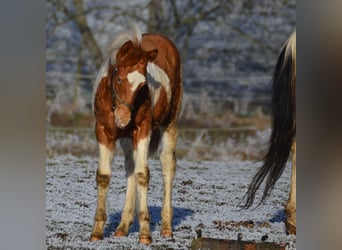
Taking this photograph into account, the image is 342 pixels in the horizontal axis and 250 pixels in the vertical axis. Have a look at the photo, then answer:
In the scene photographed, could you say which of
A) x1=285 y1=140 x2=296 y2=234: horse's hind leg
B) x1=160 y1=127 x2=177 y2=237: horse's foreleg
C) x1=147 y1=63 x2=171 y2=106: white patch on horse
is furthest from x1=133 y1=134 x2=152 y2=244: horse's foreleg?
x1=285 y1=140 x2=296 y2=234: horse's hind leg

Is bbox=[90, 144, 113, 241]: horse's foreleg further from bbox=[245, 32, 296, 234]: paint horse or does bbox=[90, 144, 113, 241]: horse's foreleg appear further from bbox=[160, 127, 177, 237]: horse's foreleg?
bbox=[245, 32, 296, 234]: paint horse

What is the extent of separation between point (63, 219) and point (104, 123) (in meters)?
0.70

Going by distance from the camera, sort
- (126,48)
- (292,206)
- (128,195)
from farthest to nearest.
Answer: (128,195) < (126,48) < (292,206)

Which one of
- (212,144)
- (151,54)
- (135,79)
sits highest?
(151,54)

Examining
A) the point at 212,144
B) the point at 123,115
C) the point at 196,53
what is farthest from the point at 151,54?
the point at 212,144

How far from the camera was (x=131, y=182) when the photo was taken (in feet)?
16.4

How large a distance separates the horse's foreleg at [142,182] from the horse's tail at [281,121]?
621mm

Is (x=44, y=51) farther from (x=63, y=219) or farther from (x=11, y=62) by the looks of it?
(x=63, y=219)

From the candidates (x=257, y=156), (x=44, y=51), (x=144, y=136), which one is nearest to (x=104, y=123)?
(x=144, y=136)

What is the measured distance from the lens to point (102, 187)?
5.03 metres

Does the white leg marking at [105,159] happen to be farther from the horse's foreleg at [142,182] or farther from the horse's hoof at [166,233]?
the horse's hoof at [166,233]

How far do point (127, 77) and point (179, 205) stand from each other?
2.86 ft

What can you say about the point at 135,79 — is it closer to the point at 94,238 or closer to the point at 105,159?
the point at 105,159

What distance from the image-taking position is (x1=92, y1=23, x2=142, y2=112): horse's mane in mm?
4898
